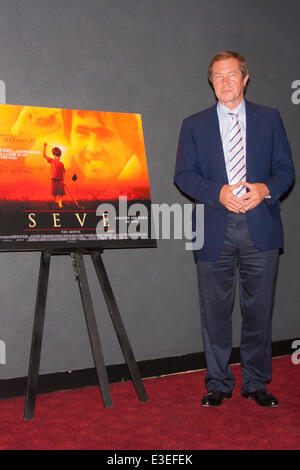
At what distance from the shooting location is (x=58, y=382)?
9.36 feet

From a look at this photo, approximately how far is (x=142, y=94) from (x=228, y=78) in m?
0.71

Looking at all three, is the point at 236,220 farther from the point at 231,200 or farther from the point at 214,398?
the point at 214,398

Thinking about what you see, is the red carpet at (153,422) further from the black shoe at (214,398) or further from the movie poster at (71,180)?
the movie poster at (71,180)

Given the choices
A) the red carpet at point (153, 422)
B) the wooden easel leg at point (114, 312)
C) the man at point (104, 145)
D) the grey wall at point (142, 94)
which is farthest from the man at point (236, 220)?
the grey wall at point (142, 94)

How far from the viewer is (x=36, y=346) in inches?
95.0

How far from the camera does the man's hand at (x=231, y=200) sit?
2439 millimetres

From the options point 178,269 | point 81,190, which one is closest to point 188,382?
point 178,269

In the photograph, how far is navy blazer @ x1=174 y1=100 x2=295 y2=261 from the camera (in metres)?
2.53

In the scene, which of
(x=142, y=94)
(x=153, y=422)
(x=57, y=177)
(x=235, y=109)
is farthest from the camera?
(x=142, y=94)

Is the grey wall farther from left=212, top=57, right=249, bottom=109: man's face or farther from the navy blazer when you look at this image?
left=212, top=57, right=249, bottom=109: man's face

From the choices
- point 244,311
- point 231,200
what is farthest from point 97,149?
point 244,311

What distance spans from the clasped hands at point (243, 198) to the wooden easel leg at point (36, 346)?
0.91 metres
